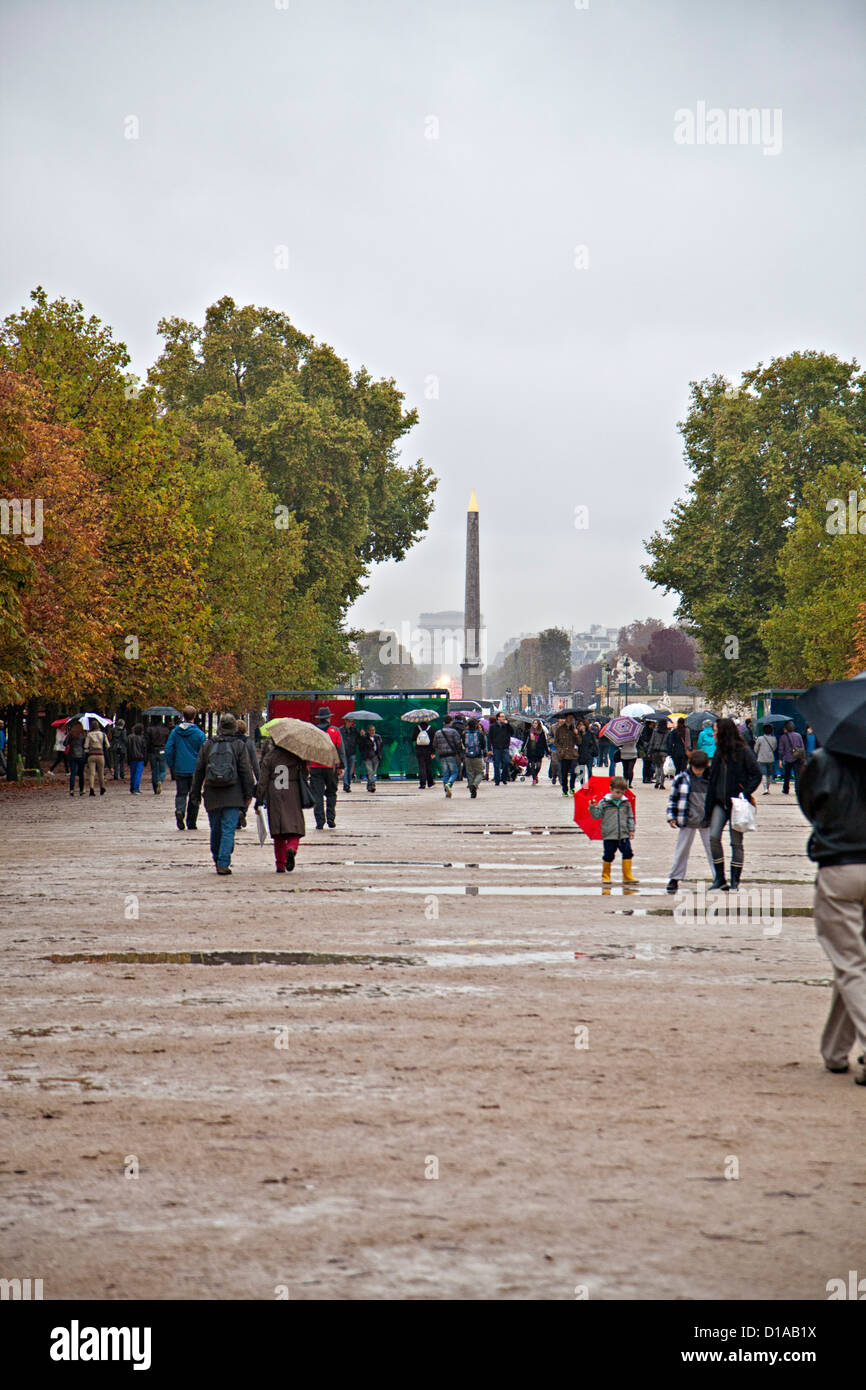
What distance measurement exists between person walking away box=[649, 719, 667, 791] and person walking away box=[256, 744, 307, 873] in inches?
1016

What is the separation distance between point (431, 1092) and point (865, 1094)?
1.88 metres

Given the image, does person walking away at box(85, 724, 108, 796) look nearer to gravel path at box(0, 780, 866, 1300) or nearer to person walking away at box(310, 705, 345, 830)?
person walking away at box(310, 705, 345, 830)

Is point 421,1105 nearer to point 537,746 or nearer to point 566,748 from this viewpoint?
point 566,748

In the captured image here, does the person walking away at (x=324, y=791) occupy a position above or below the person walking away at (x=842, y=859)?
below

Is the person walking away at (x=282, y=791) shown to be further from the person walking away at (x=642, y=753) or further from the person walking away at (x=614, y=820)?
the person walking away at (x=642, y=753)

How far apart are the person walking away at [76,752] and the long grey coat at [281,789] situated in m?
21.3

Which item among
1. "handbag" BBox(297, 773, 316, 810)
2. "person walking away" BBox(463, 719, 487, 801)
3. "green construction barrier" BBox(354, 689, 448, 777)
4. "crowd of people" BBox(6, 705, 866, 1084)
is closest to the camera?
"crowd of people" BBox(6, 705, 866, 1084)

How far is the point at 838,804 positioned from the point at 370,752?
33435 millimetres

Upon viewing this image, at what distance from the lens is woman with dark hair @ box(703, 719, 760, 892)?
14.6 metres

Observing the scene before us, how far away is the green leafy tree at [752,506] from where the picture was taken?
63031 mm

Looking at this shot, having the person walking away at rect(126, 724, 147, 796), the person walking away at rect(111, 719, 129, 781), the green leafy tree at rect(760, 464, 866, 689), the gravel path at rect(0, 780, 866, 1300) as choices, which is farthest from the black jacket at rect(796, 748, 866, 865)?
the green leafy tree at rect(760, 464, 866, 689)

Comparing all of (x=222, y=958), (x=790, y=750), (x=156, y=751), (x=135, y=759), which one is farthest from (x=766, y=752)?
(x=222, y=958)

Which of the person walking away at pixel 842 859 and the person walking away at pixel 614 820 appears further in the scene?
the person walking away at pixel 614 820

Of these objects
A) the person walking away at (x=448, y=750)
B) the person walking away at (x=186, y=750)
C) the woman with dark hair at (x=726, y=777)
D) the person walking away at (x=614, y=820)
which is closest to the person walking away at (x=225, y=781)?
the person walking away at (x=614, y=820)
